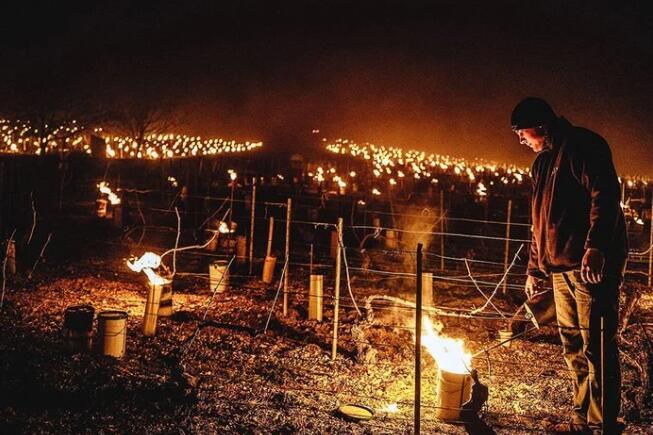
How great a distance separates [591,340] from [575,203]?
0.99 metres

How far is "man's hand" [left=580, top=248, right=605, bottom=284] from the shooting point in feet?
12.0

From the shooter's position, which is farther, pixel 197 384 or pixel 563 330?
pixel 197 384

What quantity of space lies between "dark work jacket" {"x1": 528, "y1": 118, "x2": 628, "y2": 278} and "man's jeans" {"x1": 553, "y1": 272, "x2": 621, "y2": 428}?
14 centimetres

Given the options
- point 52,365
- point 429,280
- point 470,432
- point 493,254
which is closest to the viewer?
point 470,432

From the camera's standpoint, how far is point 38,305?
27.5 ft

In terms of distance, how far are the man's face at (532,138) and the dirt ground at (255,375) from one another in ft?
6.48

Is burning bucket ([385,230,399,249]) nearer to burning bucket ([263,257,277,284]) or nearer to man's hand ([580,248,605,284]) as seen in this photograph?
burning bucket ([263,257,277,284])

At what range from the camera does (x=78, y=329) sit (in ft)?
20.5

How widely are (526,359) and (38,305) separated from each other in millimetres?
7168

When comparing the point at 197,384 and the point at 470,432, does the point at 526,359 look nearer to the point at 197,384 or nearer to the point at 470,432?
the point at 470,432

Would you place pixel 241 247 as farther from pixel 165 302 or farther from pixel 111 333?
pixel 111 333

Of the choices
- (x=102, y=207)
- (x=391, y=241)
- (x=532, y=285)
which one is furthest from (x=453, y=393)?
(x=102, y=207)

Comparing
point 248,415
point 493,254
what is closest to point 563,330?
point 248,415

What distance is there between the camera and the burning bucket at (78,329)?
20.4ft
